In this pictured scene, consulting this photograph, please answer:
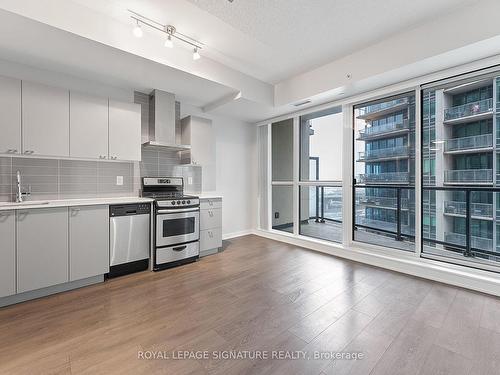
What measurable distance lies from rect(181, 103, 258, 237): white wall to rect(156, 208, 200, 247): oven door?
1225mm

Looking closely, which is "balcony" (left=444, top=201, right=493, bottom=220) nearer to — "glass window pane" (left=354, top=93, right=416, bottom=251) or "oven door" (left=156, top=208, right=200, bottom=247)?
"glass window pane" (left=354, top=93, right=416, bottom=251)

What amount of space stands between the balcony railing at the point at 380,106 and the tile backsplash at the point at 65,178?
3.63 metres

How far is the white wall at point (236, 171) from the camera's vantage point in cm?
462

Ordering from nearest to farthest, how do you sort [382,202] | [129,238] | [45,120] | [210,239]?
1. [45,120]
2. [129,238]
3. [382,202]
4. [210,239]

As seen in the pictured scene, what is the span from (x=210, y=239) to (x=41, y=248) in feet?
6.64

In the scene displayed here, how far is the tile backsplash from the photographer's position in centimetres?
260

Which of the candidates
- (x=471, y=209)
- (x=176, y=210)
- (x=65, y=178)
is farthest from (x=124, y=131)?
(x=471, y=209)

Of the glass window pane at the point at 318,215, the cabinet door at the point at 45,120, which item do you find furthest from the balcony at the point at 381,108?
the cabinet door at the point at 45,120

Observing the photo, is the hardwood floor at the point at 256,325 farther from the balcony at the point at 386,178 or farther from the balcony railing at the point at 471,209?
the balcony at the point at 386,178

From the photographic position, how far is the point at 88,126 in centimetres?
277

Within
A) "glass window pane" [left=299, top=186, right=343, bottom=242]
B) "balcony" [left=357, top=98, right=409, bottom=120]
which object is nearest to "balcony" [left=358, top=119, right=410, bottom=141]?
"balcony" [left=357, top=98, right=409, bottom=120]

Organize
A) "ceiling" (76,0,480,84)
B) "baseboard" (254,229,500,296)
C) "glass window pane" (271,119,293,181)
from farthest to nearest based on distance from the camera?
1. "glass window pane" (271,119,293,181)
2. "baseboard" (254,229,500,296)
3. "ceiling" (76,0,480,84)

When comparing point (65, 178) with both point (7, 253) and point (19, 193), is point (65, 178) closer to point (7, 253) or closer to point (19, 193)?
point (19, 193)

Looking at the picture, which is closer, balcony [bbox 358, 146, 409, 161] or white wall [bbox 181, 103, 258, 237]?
balcony [bbox 358, 146, 409, 161]
